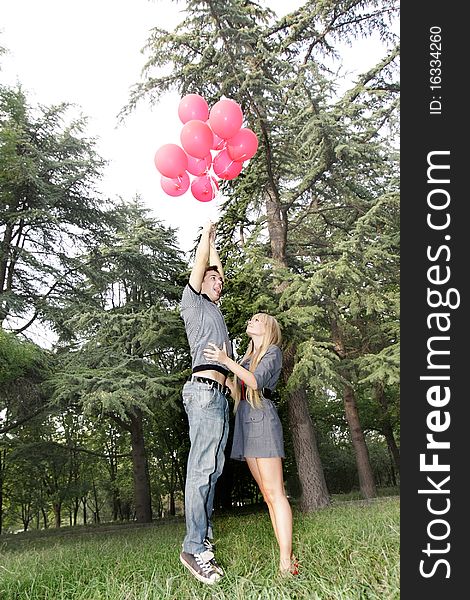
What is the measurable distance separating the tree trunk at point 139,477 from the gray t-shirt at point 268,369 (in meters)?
5.00

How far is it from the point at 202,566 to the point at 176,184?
2123 millimetres

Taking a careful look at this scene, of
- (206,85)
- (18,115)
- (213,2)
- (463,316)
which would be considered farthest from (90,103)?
(463,316)

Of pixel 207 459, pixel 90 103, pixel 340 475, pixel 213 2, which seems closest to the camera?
pixel 207 459

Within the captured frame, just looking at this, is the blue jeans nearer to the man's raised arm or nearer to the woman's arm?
the woman's arm

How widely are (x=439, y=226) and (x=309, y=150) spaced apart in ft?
9.43

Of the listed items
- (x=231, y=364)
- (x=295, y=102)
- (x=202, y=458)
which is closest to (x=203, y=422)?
(x=202, y=458)

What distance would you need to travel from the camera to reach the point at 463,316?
225 centimetres

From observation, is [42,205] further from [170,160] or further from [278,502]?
[278,502]

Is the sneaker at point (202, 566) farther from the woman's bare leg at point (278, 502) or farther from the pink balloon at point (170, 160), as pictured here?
the pink balloon at point (170, 160)

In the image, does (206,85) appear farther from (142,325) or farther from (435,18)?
(435,18)

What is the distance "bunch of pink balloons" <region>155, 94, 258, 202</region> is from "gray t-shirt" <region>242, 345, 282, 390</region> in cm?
115

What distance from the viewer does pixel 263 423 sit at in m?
2.62

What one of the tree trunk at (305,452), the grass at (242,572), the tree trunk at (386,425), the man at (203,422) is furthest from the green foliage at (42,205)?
the tree trunk at (386,425)

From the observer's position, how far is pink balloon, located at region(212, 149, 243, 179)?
3281 millimetres
